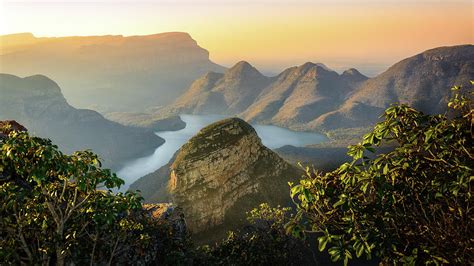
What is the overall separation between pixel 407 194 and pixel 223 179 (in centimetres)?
7754

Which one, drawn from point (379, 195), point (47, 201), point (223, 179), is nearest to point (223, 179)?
point (223, 179)

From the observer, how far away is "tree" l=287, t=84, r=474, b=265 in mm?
9508

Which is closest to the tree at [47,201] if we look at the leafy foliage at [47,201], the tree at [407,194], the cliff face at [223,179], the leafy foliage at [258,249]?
the leafy foliage at [47,201]

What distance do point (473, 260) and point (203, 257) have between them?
622 inches

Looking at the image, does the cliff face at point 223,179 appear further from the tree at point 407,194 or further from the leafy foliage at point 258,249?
the tree at point 407,194

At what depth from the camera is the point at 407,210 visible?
1103 cm

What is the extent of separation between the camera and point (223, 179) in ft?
285

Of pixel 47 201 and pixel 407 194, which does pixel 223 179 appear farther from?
pixel 407 194

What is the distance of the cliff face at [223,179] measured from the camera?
83.9m

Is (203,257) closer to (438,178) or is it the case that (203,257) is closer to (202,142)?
(438,178)

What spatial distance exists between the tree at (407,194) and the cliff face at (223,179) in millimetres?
72979

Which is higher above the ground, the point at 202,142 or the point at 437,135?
the point at 437,135

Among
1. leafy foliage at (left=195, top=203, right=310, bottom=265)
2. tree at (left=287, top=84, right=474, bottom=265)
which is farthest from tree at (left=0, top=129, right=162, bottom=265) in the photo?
leafy foliage at (left=195, top=203, right=310, bottom=265)

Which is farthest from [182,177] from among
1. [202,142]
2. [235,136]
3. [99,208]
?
[99,208]
